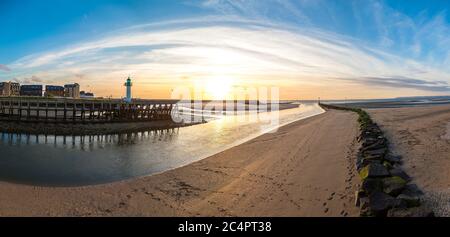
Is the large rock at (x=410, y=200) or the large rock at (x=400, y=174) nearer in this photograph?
the large rock at (x=410, y=200)

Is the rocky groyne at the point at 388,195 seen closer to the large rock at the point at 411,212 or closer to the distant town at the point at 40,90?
the large rock at the point at 411,212

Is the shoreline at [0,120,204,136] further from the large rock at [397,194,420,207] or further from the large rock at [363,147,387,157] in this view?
the large rock at [397,194,420,207]

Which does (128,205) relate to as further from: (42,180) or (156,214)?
(42,180)

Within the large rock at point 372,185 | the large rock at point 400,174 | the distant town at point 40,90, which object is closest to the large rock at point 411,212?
the large rock at point 372,185

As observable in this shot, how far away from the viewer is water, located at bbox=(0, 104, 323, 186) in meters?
10.8

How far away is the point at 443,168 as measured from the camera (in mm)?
7500

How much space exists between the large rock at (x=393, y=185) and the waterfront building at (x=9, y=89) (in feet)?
404

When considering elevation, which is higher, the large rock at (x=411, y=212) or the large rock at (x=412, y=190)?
the large rock at (x=412, y=190)

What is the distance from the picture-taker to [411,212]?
500cm

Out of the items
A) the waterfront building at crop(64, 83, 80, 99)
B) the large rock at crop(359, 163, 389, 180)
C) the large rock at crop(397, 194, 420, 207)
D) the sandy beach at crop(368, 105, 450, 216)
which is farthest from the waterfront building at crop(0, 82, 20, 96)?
the large rock at crop(397, 194, 420, 207)

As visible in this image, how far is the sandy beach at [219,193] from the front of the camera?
270 inches

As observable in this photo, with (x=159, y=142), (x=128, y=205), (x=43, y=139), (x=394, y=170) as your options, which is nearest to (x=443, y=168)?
(x=394, y=170)

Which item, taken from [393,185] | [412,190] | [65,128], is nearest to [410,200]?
[393,185]
